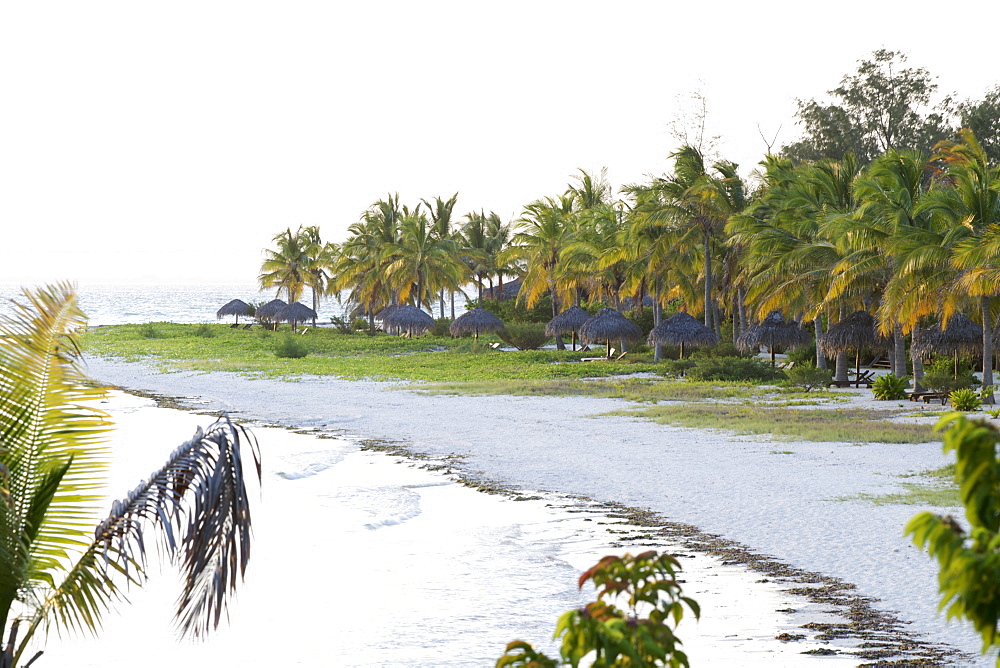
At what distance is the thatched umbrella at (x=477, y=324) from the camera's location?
40844 mm

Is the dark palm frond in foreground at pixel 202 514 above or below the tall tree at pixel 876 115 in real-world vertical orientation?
below

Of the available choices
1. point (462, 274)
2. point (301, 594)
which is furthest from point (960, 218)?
point (462, 274)

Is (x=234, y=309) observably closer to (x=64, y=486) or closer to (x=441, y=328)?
(x=441, y=328)

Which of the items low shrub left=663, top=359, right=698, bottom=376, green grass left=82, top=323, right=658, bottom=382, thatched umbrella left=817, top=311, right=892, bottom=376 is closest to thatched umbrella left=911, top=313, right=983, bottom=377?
thatched umbrella left=817, top=311, right=892, bottom=376

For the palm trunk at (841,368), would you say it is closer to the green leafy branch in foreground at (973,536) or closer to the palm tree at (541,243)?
the palm tree at (541,243)

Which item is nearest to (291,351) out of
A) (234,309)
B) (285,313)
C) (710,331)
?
(710,331)

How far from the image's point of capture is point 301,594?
26.3 feet

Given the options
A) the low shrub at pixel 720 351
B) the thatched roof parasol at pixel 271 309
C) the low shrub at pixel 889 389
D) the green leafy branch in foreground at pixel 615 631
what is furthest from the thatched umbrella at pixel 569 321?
the green leafy branch in foreground at pixel 615 631

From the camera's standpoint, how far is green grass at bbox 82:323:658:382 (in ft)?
94.6

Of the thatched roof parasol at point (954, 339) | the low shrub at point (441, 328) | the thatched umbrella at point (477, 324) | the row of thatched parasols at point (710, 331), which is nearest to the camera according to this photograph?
the thatched roof parasol at point (954, 339)

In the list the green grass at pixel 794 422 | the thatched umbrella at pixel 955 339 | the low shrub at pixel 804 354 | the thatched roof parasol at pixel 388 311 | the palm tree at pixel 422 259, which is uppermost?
the palm tree at pixel 422 259

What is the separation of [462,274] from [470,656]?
38795mm

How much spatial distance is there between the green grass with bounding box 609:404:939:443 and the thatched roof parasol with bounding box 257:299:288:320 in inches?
1499

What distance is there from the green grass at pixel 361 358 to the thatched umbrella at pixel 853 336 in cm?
694
